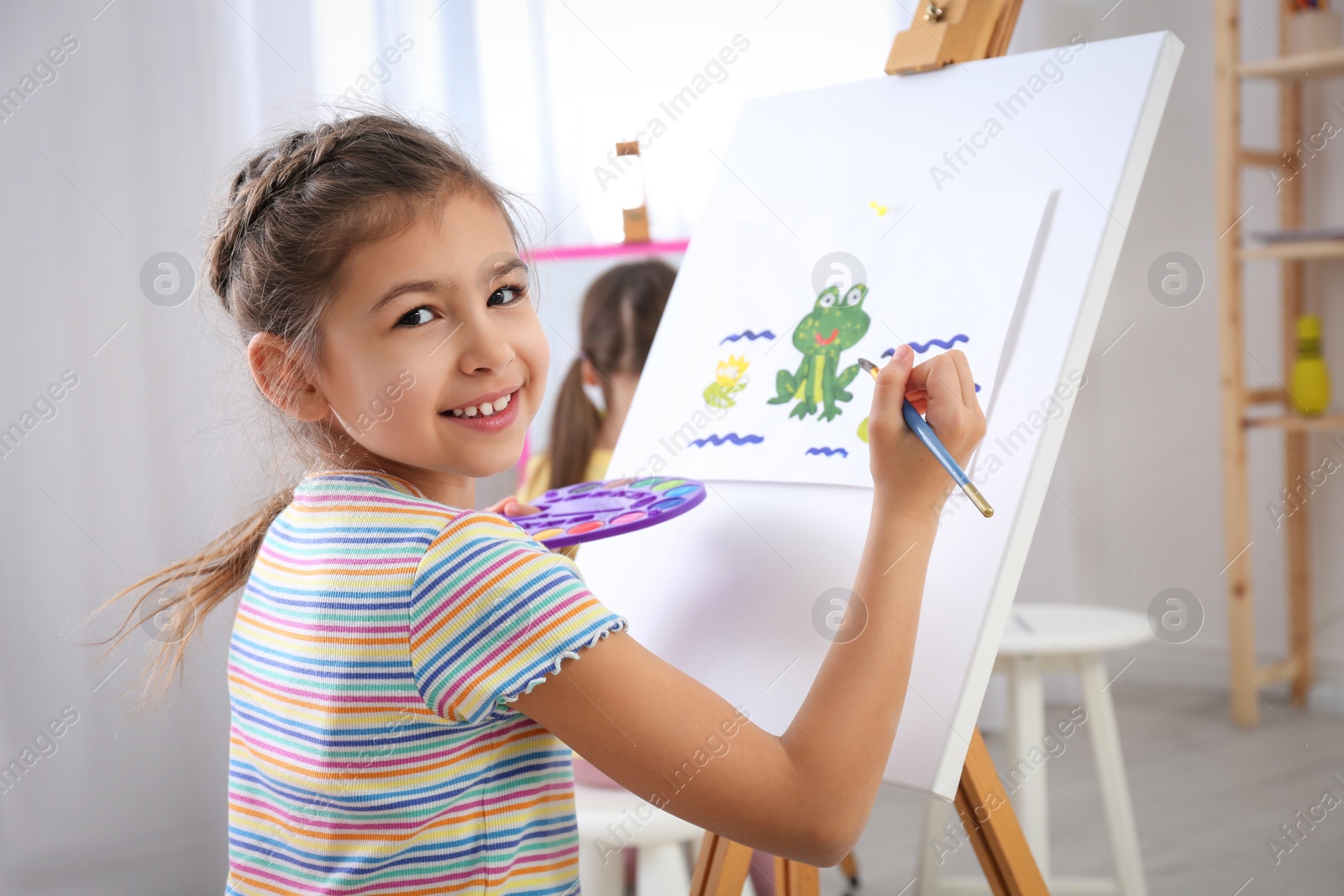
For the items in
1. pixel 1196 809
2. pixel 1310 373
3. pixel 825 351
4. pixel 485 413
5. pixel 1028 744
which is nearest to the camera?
pixel 485 413

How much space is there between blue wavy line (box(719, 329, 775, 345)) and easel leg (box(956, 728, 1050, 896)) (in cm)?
40

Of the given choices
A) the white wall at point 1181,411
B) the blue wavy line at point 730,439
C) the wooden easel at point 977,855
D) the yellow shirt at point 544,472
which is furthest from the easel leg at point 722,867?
the white wall at point 1181,411

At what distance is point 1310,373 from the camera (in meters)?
2.53

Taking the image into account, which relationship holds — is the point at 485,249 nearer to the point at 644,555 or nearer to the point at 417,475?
the point at 417,475

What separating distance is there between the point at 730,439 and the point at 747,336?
0.35 feet

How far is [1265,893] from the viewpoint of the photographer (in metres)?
1.76

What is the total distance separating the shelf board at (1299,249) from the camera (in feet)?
7.59

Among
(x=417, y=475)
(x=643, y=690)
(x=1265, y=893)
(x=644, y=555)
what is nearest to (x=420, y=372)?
(x=417, y=475)

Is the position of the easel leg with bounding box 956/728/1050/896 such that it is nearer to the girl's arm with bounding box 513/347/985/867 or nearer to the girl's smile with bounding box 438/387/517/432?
the girl's arm with bounding box 513/347/985/867

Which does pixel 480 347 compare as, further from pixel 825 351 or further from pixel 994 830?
pixel 994 830

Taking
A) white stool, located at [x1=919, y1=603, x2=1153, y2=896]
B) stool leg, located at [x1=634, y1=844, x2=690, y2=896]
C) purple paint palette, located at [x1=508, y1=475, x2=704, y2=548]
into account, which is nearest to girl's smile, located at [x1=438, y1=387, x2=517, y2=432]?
purple paint palette, located at [x1=508, y1=475, x2=704, y2=548]

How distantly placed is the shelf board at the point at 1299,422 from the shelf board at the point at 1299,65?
2.47 feet

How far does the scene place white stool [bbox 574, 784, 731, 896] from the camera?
112cm

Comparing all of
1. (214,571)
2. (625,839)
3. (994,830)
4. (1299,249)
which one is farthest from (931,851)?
(1299,249)
